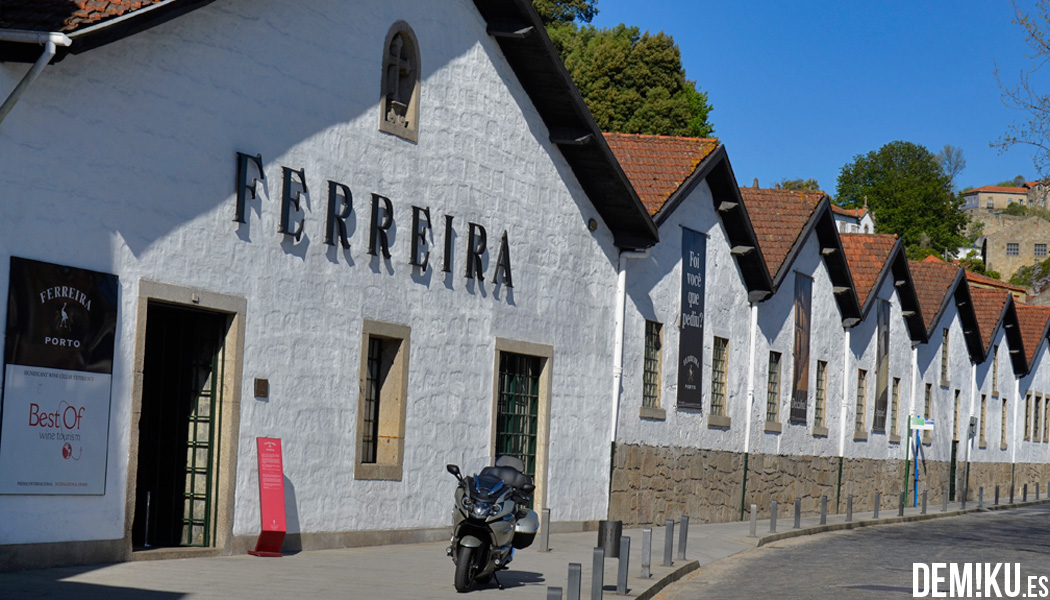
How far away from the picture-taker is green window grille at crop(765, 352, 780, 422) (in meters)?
29.9

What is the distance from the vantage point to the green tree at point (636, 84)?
56.3 m

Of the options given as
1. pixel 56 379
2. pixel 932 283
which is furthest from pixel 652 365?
pixel 932 283

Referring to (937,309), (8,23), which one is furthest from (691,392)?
(937,309)

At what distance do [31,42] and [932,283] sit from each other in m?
37.3

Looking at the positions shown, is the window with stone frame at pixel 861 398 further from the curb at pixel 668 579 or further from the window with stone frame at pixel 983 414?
the curb at pixel 668 579

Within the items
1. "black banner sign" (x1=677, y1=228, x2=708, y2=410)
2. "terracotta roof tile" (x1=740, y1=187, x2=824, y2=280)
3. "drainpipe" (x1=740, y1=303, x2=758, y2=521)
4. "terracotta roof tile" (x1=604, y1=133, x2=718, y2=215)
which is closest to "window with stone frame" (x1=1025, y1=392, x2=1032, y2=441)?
"terracotta roof tile" (x1=740, y1=187, x2=824, y2=280)

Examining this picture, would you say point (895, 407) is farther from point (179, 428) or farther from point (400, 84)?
point (179, 428)

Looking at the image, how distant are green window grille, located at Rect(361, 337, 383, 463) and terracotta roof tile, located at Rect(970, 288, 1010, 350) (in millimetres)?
34739

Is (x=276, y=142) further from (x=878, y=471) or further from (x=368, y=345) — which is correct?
(x=878, y=471)

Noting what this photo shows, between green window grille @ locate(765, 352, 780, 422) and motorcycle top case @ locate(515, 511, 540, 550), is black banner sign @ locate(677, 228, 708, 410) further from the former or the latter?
motorcycle top case @ locate(515, 511, 540, 550)

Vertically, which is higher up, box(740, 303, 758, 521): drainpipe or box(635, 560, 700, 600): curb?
box(740, 303, 758, 521): drainpipe

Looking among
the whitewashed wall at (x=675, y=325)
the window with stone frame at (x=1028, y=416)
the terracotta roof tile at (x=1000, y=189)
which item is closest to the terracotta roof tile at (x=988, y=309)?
the window with stone frame at (x=1028, y=416)

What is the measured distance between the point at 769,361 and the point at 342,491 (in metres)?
15.2

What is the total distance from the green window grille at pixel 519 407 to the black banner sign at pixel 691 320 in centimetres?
492
